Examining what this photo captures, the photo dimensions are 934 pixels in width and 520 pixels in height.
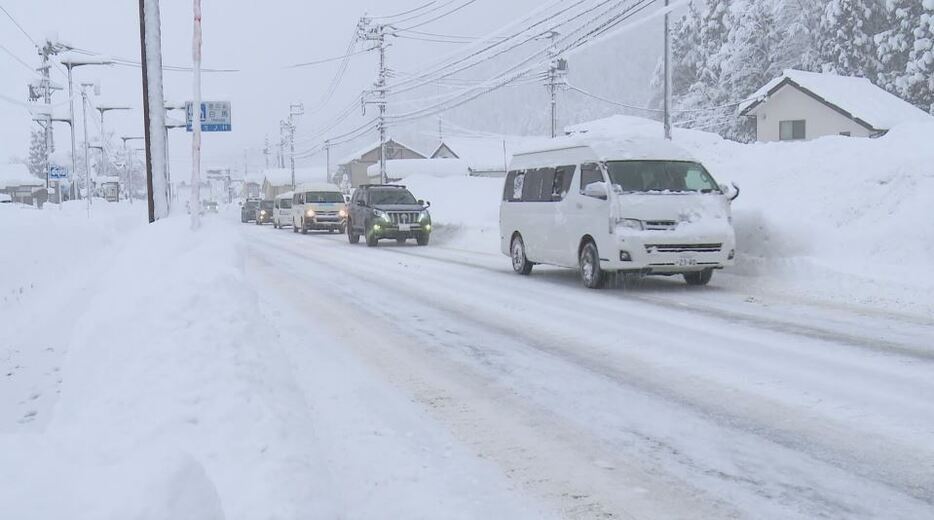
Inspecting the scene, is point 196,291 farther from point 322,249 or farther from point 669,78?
point 669,78

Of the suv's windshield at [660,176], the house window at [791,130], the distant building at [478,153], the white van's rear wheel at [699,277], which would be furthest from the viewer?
the distant building at [478,153]

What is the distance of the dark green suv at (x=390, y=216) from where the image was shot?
23516mm

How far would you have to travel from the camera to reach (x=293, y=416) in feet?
14.7

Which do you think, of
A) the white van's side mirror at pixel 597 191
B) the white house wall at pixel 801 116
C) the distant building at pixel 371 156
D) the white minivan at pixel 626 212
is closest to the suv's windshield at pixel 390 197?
the white minivan at pixel 626 212

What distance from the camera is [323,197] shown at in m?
35.1

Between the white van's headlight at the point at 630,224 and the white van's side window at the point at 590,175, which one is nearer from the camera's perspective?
the white van's headlight at the point at 630,224

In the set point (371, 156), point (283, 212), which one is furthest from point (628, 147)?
point (371, 156)

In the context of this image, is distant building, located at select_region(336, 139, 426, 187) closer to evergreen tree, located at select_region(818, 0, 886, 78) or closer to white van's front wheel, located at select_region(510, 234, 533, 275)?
evergreen tree, located at select_region(818, 0, 886, 78)

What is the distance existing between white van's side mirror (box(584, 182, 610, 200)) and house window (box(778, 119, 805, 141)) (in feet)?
108

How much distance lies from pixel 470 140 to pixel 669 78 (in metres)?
70.9

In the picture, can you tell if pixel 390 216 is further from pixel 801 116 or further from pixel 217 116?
pixel 801 116

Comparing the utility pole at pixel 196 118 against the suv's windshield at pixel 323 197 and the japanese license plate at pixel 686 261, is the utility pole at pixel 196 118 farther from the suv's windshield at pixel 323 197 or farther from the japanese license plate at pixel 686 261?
the suv's windshield at pixel 323 197

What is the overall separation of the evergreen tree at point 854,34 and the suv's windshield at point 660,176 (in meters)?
43.2

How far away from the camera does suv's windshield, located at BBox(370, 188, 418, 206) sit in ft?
79.9
